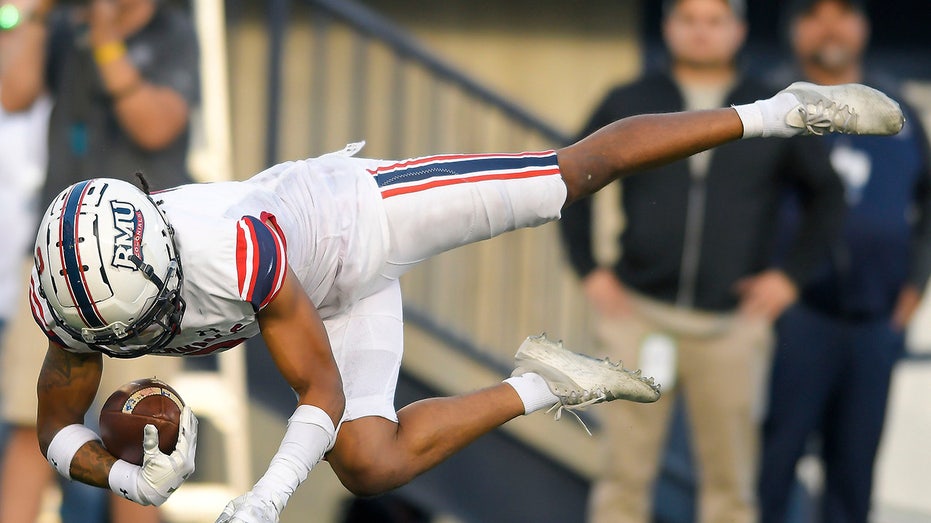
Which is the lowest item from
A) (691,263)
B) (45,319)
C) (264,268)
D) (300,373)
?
(691,263)

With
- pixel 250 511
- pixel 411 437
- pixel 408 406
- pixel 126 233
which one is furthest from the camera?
pixel 408 406

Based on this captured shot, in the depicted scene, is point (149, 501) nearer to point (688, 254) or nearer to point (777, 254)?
point (688, 254)

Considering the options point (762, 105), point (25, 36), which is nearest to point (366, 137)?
point (25, 36)

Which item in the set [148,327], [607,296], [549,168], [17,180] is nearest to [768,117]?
[549,168]

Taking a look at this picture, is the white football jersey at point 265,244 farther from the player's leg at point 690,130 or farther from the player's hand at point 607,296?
the player's hand at point 607,296

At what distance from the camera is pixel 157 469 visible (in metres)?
3.88

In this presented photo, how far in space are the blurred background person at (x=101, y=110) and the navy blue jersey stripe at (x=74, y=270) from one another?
6.30ft

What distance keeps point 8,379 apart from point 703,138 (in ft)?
9.27

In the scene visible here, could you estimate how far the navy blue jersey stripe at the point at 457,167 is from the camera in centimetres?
442

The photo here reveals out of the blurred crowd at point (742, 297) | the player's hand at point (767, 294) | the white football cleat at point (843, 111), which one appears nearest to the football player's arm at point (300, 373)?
the white football cleat at point (843, 111)

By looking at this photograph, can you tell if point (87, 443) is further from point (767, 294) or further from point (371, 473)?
point (767, 294)

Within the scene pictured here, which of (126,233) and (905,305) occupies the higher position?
(126,233)

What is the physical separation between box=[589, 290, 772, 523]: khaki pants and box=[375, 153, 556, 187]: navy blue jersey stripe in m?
1.48

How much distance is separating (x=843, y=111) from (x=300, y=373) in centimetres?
184
